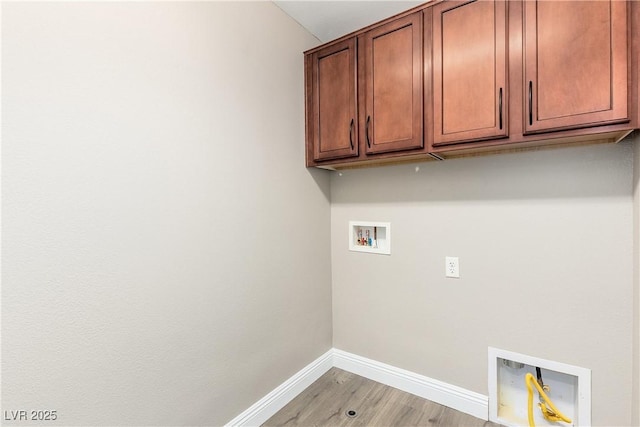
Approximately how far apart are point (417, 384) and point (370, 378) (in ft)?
1.17

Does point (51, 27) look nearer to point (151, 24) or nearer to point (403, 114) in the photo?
point (151, 24)

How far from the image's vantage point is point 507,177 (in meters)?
1.73

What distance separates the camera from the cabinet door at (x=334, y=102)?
6.31ft

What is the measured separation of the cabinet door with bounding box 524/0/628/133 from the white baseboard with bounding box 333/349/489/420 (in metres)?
1.62

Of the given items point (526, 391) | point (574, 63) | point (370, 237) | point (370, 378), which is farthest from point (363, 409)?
point (574, 63)

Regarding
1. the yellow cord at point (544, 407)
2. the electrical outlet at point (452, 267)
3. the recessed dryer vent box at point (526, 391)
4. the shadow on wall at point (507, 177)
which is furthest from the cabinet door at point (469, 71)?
the yellow cord at point (544, 407)

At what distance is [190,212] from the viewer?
4.71ft

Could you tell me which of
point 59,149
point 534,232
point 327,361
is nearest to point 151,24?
point 59,149

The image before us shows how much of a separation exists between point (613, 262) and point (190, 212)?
2121 millimetres

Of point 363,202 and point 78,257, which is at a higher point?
point 363,202

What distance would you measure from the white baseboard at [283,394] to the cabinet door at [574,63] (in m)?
2.04

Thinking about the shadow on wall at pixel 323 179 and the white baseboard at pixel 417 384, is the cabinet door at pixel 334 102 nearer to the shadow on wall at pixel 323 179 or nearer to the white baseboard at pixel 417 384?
the shadow on wall at pixel 323 179

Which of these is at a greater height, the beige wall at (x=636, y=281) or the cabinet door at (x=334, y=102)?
the cabinet door at (x=334, y=102)

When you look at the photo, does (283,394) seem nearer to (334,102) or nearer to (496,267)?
(496,267)
